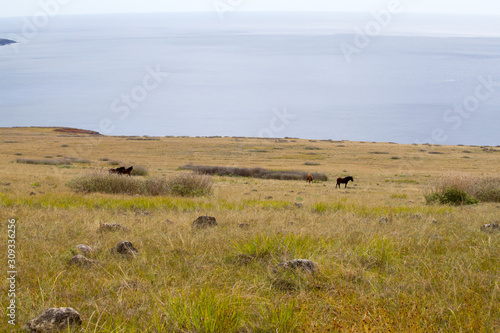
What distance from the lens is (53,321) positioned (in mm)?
2645

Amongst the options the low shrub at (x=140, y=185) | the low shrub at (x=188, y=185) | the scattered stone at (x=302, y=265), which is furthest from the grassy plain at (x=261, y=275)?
the low shrub at (x=140, y=185)

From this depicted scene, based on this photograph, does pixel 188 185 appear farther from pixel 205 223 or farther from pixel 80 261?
pixel 80 261

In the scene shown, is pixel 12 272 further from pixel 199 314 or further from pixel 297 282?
pixel 297 282

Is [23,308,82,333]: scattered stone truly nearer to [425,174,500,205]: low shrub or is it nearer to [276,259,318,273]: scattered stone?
[276,259,318,273]: scattered stone

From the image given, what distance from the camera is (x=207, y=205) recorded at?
30.1 ft

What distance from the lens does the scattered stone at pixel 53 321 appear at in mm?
2621

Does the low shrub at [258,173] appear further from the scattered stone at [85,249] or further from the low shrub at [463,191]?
the scattered stone at [85,249]

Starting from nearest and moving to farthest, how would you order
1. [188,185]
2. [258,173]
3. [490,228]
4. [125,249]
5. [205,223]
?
[125,249] < [490,228] < [205,223] < [188,185] < [258,173]

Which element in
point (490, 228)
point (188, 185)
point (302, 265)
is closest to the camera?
point (302, 265)

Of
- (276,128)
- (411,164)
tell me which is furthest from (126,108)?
(411,164)

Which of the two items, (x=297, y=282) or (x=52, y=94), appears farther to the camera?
(x=52, y=94)

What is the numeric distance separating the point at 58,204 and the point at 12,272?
5316 millimetres

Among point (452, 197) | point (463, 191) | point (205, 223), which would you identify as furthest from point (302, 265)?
point (463, 191)

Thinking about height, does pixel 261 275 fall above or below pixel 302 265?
below
